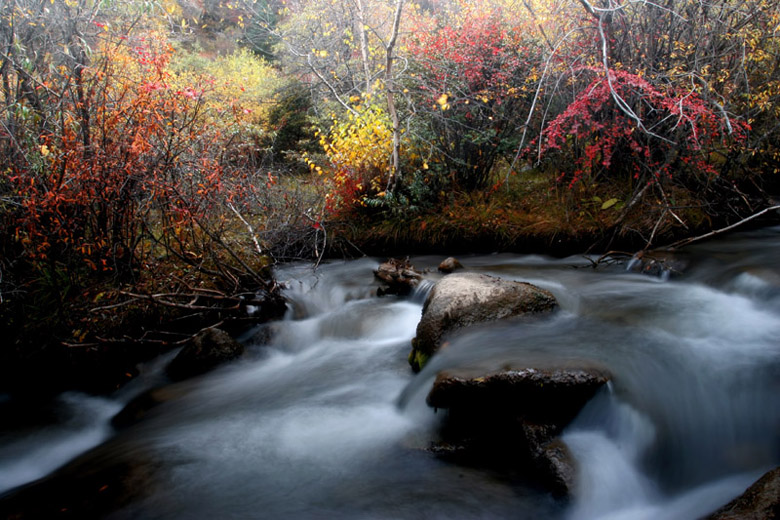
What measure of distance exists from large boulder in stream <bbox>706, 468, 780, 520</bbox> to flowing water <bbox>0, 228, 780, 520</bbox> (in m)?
0.32

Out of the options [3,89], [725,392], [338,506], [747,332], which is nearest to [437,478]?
[338,506]

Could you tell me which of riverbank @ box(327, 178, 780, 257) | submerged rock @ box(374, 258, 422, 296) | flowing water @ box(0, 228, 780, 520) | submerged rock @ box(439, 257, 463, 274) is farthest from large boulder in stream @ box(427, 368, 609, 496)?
riverbank @ box(327, 178, 780, 257)

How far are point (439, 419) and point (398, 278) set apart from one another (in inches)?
120

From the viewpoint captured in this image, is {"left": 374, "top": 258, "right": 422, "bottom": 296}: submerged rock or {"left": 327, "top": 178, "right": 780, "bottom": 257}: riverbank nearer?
{"left": 374, "top": 258, "right": 422, "bottom": 296}: submerged rock

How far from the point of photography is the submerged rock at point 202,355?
491 centimetres

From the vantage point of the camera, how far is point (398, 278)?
6.30 meters

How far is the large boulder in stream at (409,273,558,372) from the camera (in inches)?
167

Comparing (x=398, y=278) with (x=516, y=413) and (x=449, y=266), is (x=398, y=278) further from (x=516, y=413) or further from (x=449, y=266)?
(x=516, y=413)

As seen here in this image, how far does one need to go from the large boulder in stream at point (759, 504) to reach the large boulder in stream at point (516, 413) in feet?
2.62

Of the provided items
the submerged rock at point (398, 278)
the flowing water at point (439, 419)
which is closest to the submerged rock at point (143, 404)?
the flowing water at point (439, 419)

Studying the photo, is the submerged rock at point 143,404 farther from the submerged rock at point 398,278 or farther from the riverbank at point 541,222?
the riverbank at point 541,222

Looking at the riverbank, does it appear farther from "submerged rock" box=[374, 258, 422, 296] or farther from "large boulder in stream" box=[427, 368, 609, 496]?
"large boulder in stream" box=[427, 368, 609, 496]

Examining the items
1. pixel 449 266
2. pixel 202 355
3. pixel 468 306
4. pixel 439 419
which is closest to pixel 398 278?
pixel 449 266

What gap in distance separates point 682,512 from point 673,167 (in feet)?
19.3
